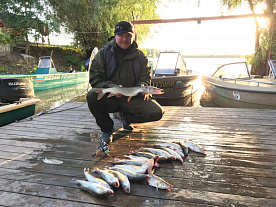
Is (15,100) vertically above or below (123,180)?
above

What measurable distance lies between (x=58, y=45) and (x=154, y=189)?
2894 centimetres

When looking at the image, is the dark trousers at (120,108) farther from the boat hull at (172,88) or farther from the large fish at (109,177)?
the boat hull at (172,88)

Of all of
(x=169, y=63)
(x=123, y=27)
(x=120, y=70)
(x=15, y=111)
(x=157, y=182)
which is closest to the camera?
(x=157, y=182)

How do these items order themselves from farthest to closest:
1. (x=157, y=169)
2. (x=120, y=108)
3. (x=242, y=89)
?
(x=242, y=89) → (x=120, y=108) → (x=157, y=169)

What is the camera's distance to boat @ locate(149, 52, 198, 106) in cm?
880

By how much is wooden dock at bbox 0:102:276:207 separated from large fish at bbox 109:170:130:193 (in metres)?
0.06

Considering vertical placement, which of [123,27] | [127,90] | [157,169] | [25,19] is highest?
[25,19]

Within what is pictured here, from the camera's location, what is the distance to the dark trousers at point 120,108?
334 centimetres

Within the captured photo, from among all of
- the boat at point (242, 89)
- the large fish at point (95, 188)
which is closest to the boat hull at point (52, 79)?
the boat at point (242, 89)

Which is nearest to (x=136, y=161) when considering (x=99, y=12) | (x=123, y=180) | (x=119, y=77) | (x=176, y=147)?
(x=123, y=180)

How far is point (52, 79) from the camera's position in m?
14.8

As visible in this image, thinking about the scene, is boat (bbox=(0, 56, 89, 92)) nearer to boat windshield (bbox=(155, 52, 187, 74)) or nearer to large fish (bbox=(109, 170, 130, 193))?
boat windshield (bbox=(155, 52, 187, 74))

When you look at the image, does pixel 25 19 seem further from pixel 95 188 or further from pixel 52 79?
pixel 95 188

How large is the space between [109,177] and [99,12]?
19.8m
